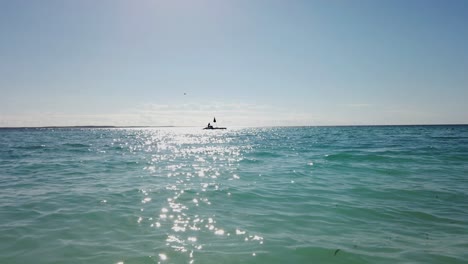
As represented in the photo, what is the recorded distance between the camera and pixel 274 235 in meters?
6.41

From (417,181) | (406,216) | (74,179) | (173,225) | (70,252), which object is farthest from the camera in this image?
(74,179)

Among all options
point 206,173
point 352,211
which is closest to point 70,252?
point 352,211

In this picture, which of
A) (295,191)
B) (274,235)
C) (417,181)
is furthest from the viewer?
(417,181)

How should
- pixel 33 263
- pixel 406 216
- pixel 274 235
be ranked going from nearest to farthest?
1. pixel 33 263
2. pixel 274 235
3. pixel 406 216

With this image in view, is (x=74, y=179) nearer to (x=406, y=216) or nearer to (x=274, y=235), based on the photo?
(x=274, y=235)

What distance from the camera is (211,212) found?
824cm

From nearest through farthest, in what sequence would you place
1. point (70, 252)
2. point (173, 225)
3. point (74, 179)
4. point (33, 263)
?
point (33, 263)
point (70, 252)
point (173, 225)
point (74, 179)

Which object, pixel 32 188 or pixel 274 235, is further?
pixel 32 188

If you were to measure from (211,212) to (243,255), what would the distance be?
9.49ft

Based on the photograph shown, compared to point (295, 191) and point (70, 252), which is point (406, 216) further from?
point (70, 252)

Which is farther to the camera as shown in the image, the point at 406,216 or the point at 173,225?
the point at 406,216

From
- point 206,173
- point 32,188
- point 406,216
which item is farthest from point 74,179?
point 406,216

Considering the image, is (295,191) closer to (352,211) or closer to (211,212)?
(352,211)

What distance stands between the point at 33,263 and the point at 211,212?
4.26 meters
